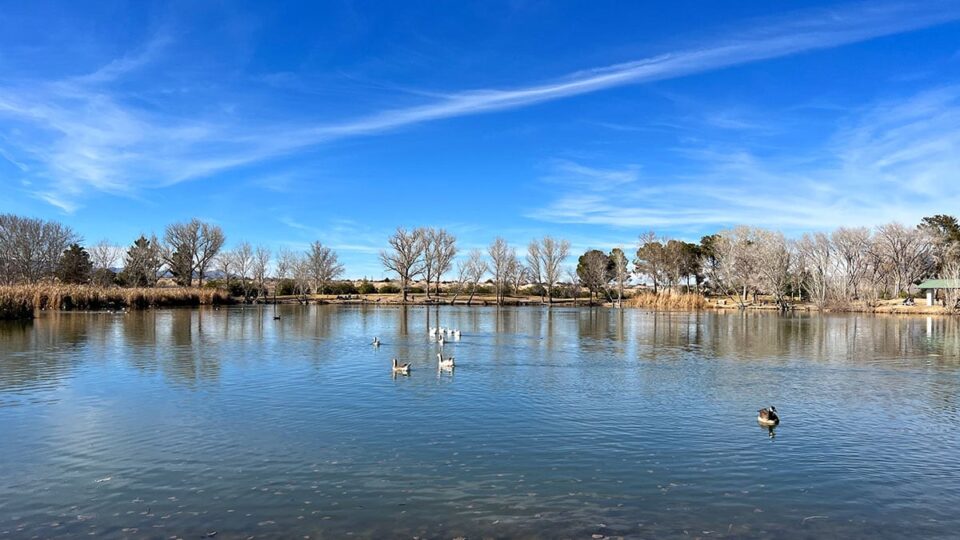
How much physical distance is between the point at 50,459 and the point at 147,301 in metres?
55.4

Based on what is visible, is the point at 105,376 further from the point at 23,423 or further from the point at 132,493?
the point at 132,493

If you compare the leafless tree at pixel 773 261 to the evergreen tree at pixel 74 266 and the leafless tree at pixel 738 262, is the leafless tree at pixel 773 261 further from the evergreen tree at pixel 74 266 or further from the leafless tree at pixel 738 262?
the evergreen tree at pixel 74 266

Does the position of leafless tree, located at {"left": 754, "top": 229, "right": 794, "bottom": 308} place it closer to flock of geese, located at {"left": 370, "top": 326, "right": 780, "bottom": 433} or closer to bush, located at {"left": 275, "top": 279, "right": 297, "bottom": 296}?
flock of geese, located at {"left": 370, "top": 326, "right": 780, "bottom": 433}

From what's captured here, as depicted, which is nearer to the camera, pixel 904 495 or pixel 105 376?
pixel 904 495

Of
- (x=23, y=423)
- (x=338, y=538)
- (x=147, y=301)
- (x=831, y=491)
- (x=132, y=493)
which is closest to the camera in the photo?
(x=338, y=538)

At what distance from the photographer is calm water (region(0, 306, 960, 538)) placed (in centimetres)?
742

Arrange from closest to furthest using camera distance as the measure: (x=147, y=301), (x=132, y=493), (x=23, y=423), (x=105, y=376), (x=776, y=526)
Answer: (x=776, y=526) < (x=132, y=493) < (x=23, y=423) < (x=105, y=376) < (x=147, y=301)

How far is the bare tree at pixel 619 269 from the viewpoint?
91.3m

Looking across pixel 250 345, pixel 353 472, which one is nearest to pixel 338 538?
pixel 353 472

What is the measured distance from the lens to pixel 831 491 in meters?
8.64

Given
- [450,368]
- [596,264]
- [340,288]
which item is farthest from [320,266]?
[450,368]

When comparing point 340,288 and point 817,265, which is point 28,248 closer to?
point 340,288

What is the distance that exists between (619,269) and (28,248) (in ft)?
255

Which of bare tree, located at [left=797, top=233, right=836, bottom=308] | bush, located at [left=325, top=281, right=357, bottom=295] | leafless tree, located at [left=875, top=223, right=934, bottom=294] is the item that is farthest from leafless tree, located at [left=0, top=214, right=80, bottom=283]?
leafless tree, located at [left=875, top=223, right=934, bottom=294]
